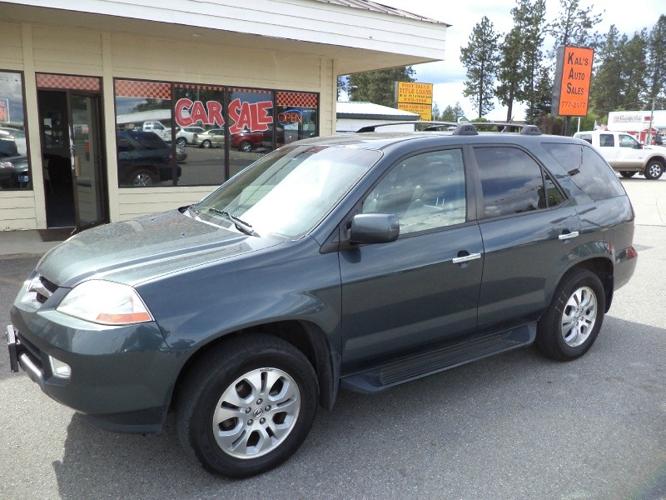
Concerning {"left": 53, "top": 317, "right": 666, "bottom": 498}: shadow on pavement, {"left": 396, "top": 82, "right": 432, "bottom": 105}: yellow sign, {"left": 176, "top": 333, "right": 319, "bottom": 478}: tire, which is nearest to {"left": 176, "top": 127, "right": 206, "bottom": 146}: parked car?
{"left": 53, "top": 317, "right": 666, "bottom": 498}: shadow on pavement

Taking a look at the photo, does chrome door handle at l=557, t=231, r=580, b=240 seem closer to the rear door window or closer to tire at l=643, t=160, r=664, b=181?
the rear door window

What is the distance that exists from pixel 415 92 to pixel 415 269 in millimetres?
30360

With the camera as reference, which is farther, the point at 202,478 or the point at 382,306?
the point at 382,306

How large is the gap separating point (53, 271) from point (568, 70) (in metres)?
14.7

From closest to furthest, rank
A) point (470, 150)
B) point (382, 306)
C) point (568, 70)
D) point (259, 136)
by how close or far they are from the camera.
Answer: point (382, 306)
point (470, 150)
point (259, 136)
point (568, 70)

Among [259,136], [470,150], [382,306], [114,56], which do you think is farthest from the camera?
[259,136]

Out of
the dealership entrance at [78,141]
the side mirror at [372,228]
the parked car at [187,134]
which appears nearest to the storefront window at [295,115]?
the parked car at [187,134]

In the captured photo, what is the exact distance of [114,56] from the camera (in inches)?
376

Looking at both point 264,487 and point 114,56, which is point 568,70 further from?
point 264,487

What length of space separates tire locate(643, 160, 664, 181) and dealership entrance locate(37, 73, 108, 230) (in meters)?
22.0

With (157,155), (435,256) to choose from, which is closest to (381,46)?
(157,155)

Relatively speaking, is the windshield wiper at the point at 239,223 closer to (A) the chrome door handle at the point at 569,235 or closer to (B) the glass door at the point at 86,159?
(A) the chrome door handle at the point at 569,235

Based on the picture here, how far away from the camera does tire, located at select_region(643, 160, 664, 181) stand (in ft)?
78.4

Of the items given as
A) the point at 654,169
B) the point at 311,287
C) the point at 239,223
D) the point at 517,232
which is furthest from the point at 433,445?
the point at 654,169
